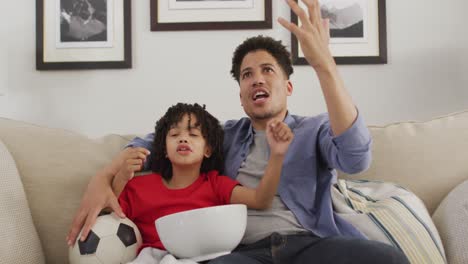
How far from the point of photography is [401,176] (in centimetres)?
163

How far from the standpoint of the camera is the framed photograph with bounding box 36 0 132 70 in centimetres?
215

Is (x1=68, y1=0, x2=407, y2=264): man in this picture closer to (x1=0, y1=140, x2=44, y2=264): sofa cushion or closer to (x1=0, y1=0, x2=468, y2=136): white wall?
(x1=0, y1=140, x2=44, y2=264): sofa cushion

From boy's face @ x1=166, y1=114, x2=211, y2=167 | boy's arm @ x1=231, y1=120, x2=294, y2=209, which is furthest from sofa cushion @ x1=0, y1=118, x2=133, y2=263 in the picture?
boy's arm @ x1=231, y1=120, x2=294, y2=209

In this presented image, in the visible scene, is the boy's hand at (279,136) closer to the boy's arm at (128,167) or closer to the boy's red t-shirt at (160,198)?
the boy's red t-shirt at (160,198)

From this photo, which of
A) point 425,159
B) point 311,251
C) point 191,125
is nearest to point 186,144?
point 191,125

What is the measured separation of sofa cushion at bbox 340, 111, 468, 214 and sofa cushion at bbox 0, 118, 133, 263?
2.77ft

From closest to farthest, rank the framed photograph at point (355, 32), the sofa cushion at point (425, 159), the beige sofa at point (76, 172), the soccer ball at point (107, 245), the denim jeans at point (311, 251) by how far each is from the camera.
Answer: the denim jeans at point (311, 251), the soccer ball at point (107, 245), the beige sofa at point (76, 172), the sofa cushion at point (425, 159), the framed photograph at point (355, 32)

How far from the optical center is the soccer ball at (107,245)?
1304 millimetres

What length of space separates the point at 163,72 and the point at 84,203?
86 cm

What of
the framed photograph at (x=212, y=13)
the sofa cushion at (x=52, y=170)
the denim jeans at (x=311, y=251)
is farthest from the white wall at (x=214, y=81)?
the denim jeans at (x=311, y=251)

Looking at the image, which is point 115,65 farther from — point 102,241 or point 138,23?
point 102,241

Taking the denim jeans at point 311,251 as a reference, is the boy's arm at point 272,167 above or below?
above

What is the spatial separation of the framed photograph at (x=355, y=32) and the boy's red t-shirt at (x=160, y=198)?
84 cm

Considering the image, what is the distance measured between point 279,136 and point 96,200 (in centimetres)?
54
